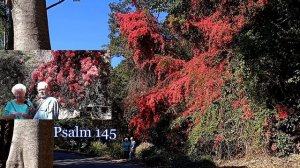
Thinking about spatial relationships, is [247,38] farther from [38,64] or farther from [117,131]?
[117,131]

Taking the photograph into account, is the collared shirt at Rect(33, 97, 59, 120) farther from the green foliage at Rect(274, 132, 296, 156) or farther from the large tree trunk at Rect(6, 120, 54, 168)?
the green foliage at Rect(274, 132, 296, 156)

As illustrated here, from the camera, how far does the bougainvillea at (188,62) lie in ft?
57.0

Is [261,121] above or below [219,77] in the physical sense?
below

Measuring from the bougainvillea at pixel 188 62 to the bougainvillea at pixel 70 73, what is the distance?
11002 mm

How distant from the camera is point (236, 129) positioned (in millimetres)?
17156

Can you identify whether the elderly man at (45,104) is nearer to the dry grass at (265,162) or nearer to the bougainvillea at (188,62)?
the dry grass at (265,162)

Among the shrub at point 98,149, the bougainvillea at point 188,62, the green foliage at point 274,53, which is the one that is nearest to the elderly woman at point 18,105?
the green foliage at point 274,53

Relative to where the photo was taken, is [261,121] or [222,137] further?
[222,137]

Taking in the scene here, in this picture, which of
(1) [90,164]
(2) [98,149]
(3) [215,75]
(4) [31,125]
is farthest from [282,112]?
(2) [98,149]

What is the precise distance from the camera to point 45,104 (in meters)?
5.82

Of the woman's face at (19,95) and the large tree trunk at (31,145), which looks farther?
the large tree trunk at (31,145)

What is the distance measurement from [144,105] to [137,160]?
4206 mm

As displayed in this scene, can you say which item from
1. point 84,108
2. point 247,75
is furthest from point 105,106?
point 247,75

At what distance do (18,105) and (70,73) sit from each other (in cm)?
73
